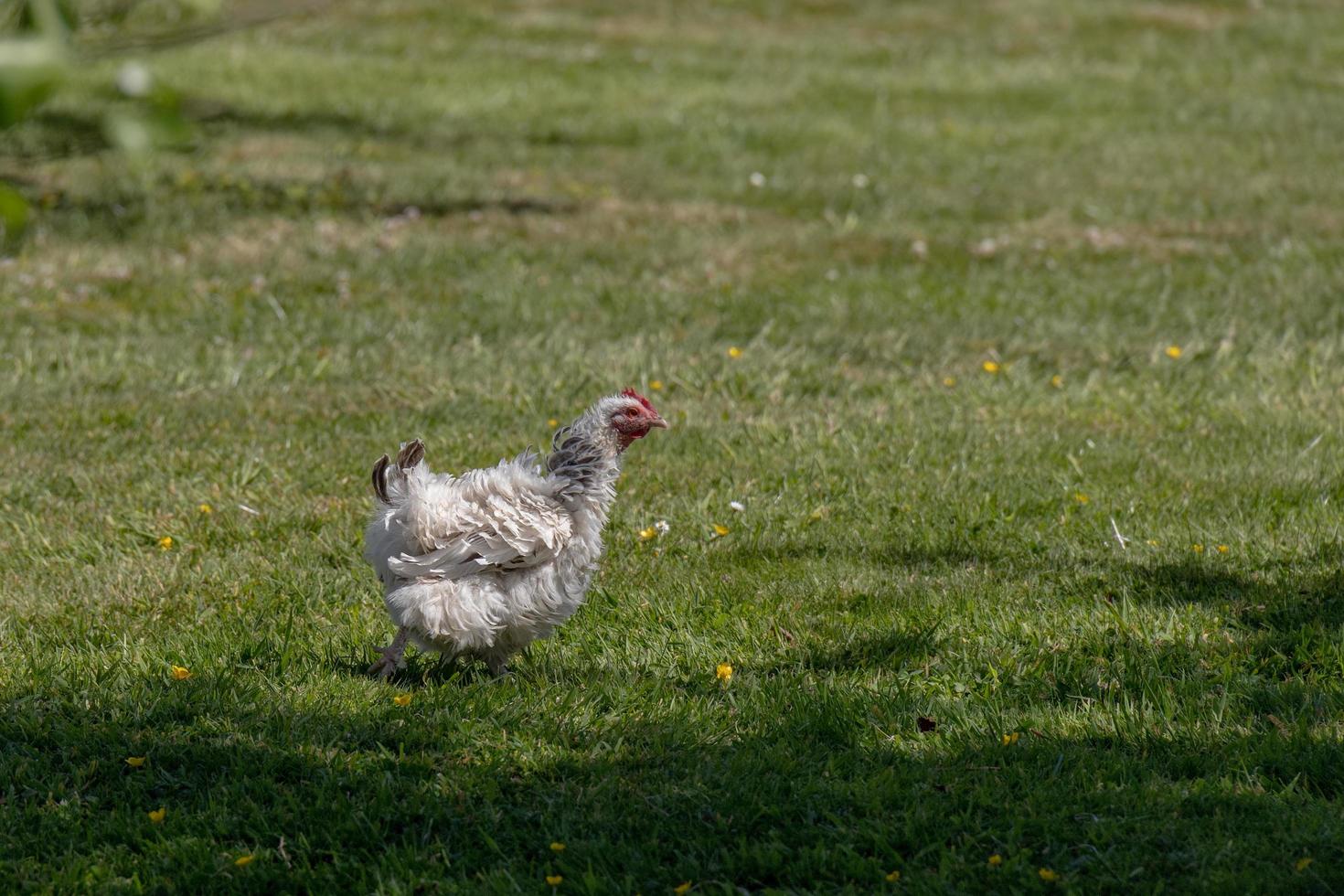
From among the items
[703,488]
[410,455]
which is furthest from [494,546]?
[703,488]

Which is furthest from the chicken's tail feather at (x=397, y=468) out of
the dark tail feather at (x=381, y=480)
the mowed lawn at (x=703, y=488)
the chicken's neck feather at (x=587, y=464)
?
the mowed lawn at (x=703, y=488)

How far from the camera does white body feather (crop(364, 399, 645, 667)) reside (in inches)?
177

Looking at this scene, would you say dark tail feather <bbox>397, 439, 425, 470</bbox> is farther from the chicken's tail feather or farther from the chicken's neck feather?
the chicken's neck feather

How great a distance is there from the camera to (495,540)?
4.56 m

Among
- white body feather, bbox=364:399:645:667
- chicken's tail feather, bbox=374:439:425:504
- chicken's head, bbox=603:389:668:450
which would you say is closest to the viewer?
white body feather, bbox=364:399:645:667

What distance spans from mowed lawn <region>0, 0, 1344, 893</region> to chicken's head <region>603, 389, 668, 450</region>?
0.80 metres

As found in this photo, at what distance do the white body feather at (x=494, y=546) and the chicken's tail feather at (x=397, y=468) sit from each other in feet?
0.04

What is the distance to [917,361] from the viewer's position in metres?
8.74

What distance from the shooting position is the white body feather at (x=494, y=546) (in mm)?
4500

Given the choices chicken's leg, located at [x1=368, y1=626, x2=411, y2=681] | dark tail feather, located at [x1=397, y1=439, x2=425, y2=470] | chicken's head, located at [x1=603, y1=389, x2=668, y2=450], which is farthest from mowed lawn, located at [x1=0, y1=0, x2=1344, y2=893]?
chicken's head, located at [x1=603, y1=389, x2=668, y2=450]

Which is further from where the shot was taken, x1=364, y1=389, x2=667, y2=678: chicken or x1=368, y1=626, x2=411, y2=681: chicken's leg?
x1=368, y1=626, x2=411, y2=681: chicken's leg

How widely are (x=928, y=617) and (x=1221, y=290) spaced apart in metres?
5.86

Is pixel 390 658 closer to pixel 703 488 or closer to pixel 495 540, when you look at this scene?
pixel 495 540

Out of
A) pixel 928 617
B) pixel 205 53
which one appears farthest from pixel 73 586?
pixel 205 53
